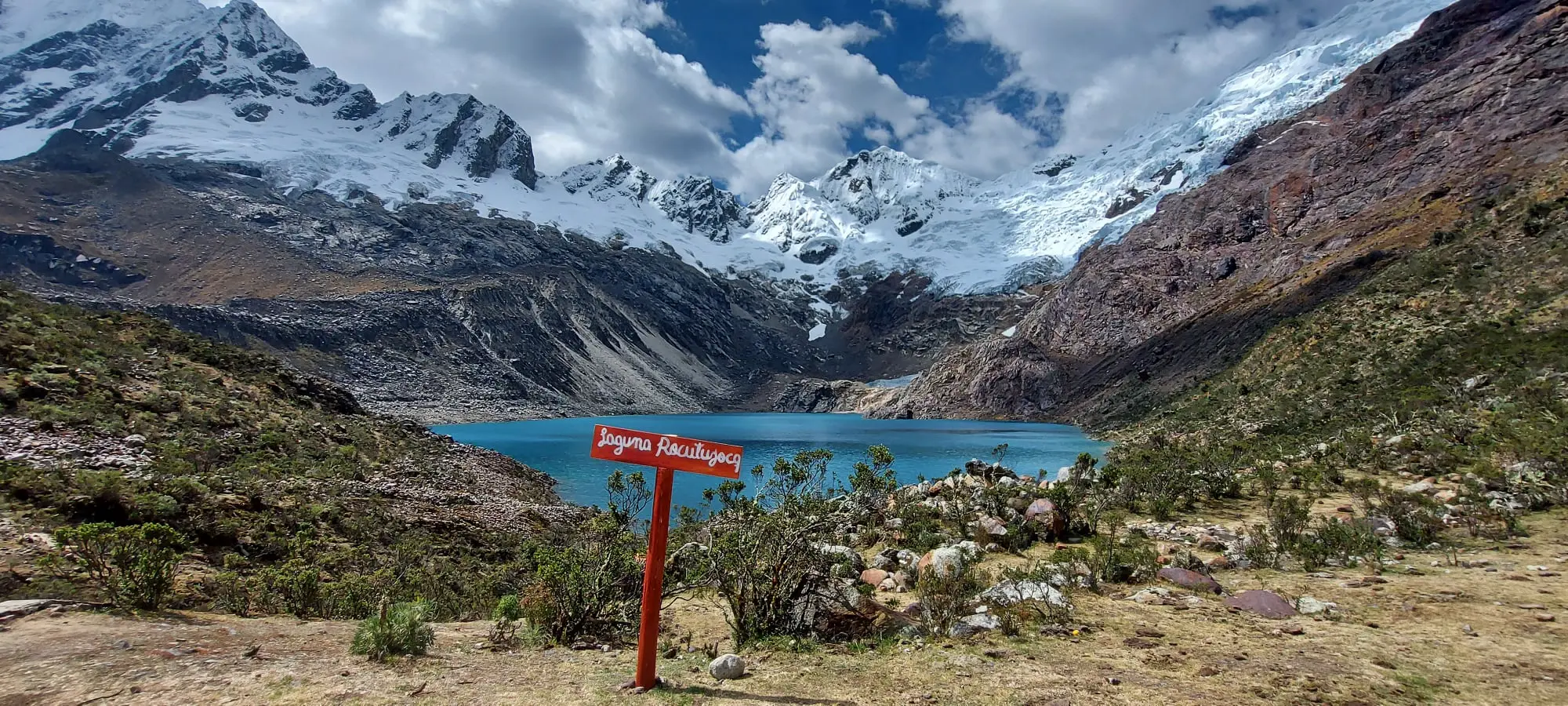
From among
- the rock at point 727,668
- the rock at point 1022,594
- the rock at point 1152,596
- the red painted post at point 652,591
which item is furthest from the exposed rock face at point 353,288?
the rock at point 1152,596

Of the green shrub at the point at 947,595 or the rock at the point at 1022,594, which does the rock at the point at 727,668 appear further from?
the rock at the point at 1022,594

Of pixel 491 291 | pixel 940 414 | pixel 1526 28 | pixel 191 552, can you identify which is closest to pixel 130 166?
pixel 491 291

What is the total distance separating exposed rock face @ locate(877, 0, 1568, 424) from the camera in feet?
174

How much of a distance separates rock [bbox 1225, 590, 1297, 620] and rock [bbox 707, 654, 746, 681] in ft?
21.1

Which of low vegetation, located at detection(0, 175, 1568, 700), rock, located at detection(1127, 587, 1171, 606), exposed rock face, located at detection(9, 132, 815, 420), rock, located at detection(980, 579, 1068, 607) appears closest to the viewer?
low vegetation, located at detection(0, 175, 1568, 700)

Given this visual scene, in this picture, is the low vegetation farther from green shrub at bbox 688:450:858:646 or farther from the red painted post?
the red painted post

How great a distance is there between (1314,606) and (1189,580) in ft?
6.24

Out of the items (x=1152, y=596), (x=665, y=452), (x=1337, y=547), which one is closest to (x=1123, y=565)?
(x=1152, y=596)

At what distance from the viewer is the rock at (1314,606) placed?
25.6 ft

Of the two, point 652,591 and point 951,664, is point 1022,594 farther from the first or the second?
point 652,591

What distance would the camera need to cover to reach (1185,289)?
9119cm

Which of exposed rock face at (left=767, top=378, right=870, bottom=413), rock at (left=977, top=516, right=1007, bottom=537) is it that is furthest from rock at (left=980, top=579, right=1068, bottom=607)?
exposed rock face at (left=767, top=378, right=870, bottom=413)

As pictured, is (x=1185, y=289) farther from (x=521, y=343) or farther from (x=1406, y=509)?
(x=521, y=343)

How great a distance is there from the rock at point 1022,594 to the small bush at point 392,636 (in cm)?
703
